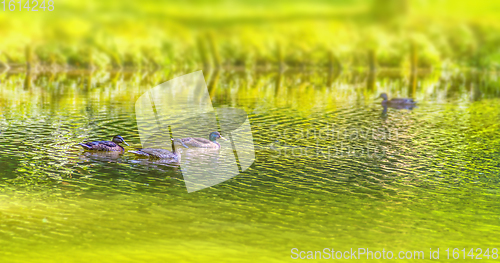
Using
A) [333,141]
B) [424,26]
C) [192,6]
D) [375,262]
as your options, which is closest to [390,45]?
[424,26]

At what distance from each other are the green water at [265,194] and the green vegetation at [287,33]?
168 ft

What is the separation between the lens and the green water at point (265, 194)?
11.6 m

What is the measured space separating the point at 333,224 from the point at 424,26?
75652 mm

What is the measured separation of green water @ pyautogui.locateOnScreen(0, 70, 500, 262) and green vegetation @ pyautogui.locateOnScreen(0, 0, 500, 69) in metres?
51.1

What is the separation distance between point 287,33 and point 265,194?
232 feet

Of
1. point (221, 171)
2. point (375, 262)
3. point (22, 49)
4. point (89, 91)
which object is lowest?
point (375, 262)

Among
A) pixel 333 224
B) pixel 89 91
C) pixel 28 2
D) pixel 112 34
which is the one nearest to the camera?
pixel 333 224

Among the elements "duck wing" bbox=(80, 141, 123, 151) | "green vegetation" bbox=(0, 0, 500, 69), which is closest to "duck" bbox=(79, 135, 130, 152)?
"duck wing" bbox=(80, 141, 123, 151)

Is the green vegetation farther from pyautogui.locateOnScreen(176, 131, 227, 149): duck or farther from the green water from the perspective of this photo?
pyautogui.locateOnScreen(176, 131, 227, 149): duck

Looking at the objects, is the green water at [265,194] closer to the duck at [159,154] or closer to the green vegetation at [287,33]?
the duck at [159,154]

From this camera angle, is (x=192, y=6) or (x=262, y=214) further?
(x=192, y=6)

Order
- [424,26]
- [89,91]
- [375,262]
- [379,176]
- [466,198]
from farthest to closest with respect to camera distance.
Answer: [424,26] < [89,91] < [379,176] < [466,198] < [375,262]

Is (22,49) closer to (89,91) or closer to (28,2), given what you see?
(28,2)

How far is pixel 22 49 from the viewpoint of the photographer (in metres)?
67.8
